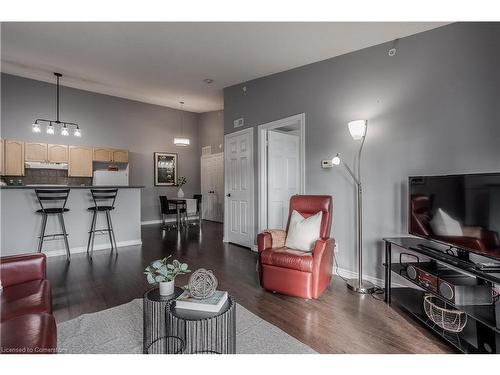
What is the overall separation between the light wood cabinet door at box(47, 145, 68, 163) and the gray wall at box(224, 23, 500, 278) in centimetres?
508

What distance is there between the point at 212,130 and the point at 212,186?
1659mm

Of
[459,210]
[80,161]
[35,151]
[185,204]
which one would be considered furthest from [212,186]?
[459,210]

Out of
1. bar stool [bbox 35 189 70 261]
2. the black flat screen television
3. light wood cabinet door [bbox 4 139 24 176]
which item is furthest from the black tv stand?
light wood cabinet door [bbox 4 139 24 176]

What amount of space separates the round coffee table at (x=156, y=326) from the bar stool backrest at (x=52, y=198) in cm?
314

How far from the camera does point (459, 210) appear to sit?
6.52 ft

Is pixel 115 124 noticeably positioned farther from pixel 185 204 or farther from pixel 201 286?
pixel 201 286

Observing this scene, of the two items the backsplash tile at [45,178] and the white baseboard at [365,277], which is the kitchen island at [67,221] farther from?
the white baseboard at [365,277]

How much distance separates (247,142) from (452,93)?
292 cm

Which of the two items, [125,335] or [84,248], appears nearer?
[125,335]

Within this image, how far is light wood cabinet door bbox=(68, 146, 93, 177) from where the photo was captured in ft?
19.5

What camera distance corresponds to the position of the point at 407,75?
2766 millimetres

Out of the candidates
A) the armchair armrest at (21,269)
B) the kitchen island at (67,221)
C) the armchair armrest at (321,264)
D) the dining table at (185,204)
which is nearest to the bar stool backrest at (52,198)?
the kitchen island at (67,221)

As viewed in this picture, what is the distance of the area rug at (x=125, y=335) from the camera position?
5.71 ft
